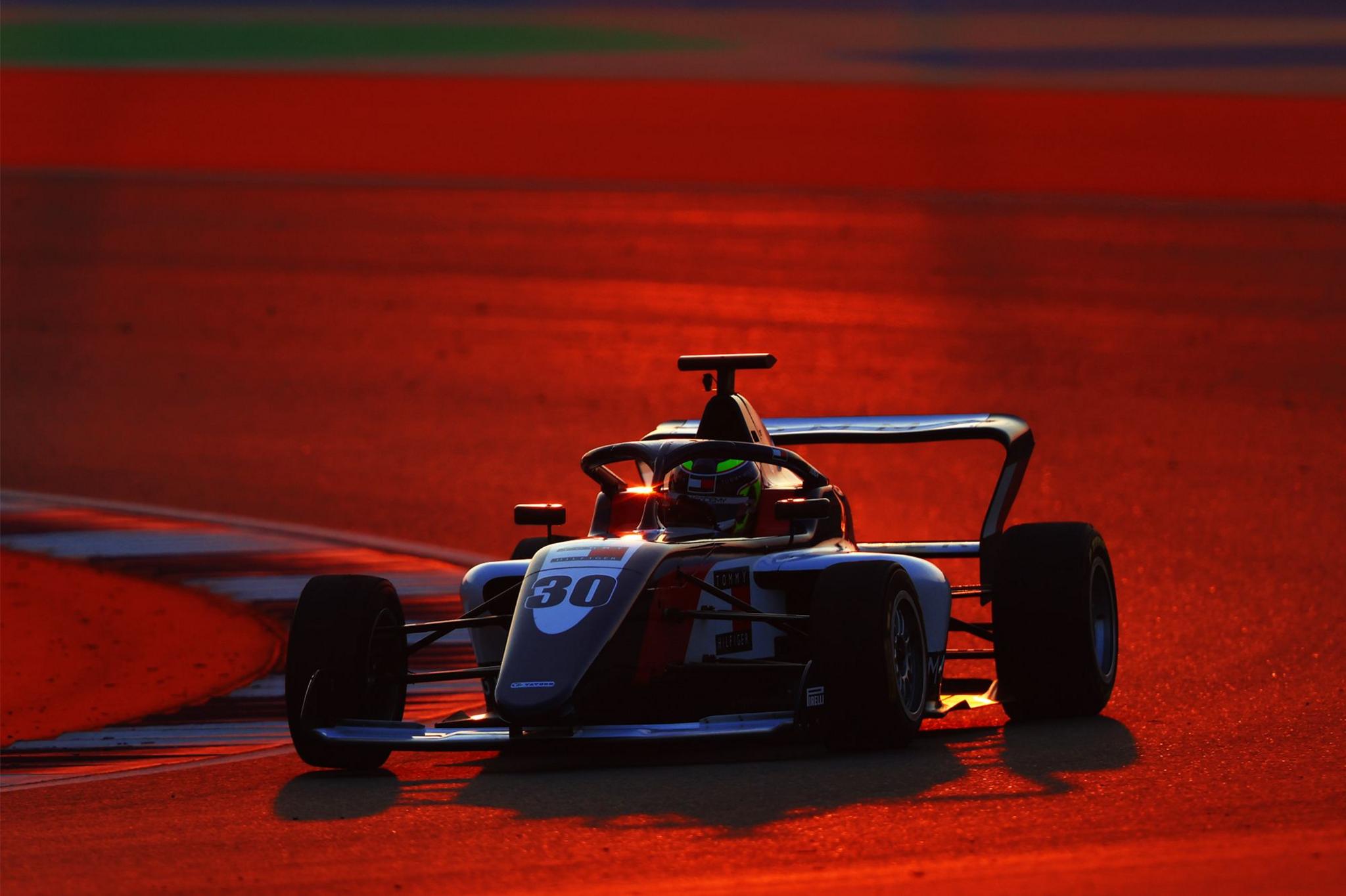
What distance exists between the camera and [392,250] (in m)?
29.9

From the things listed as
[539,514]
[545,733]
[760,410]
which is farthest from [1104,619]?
[760,410]

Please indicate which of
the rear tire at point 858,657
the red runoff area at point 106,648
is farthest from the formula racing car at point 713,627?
the red runoff area at point 106,648

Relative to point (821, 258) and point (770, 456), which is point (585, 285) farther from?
point (770, 456)

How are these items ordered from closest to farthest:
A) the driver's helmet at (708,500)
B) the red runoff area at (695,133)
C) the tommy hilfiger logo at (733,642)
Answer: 1. the tommy hilfiger logo at (733,642)
2. the driver's helmet at (708,500)
3. the red runoff area at (695,133)

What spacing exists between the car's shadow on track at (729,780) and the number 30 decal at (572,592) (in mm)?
613

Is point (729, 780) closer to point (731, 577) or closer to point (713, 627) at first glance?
point (713, 627)

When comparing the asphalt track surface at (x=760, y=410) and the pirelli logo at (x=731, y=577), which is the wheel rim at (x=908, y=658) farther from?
the pirelli logo at (x=731, y=577)

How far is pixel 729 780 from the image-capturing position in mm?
8094

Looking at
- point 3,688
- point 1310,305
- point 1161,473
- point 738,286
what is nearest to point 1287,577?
point 1161,473

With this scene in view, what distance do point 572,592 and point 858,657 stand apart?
1051 millimetres

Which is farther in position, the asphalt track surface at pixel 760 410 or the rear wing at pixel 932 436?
the rear wing at pixel 932 436

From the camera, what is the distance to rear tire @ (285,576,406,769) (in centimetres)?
867

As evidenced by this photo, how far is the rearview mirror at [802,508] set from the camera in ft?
30.7

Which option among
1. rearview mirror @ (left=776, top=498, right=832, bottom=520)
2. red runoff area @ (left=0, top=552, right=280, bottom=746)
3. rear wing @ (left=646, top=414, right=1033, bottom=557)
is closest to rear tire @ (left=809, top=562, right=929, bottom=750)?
rearview mirror @ (left=776, top=498, right=832, bottom=520)
